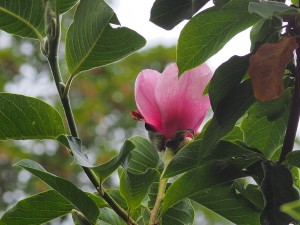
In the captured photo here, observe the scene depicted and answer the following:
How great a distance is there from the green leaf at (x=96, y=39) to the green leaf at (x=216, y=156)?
146 millimetres

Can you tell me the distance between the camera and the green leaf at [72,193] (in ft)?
2.81

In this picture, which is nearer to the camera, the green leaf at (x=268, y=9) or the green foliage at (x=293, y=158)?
the green leaf at (x=268, y=9)

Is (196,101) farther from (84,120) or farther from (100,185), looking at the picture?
(84,120)

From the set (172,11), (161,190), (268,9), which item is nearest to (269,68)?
(268,9)

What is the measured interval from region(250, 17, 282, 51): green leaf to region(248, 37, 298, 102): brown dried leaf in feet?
0.22

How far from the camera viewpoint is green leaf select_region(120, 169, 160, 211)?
2.93ft

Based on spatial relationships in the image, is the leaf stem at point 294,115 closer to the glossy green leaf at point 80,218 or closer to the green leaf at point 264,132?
the green leaf at point 264,132

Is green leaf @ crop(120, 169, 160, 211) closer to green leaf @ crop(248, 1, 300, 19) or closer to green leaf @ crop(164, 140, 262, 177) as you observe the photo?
green leaf @ crop(164, 140, 262, 177)

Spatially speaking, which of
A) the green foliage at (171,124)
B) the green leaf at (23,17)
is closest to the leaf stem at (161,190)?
the green foliage at (171,124)

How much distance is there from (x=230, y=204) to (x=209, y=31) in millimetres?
249

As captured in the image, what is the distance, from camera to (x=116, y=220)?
1.01 metres

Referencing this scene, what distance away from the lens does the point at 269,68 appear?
0.74 meters

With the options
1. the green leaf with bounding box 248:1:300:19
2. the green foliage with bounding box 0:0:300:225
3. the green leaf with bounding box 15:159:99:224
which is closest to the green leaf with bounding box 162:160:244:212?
the green foliage with bounding box 0:0:300:225

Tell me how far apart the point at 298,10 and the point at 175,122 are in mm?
308
